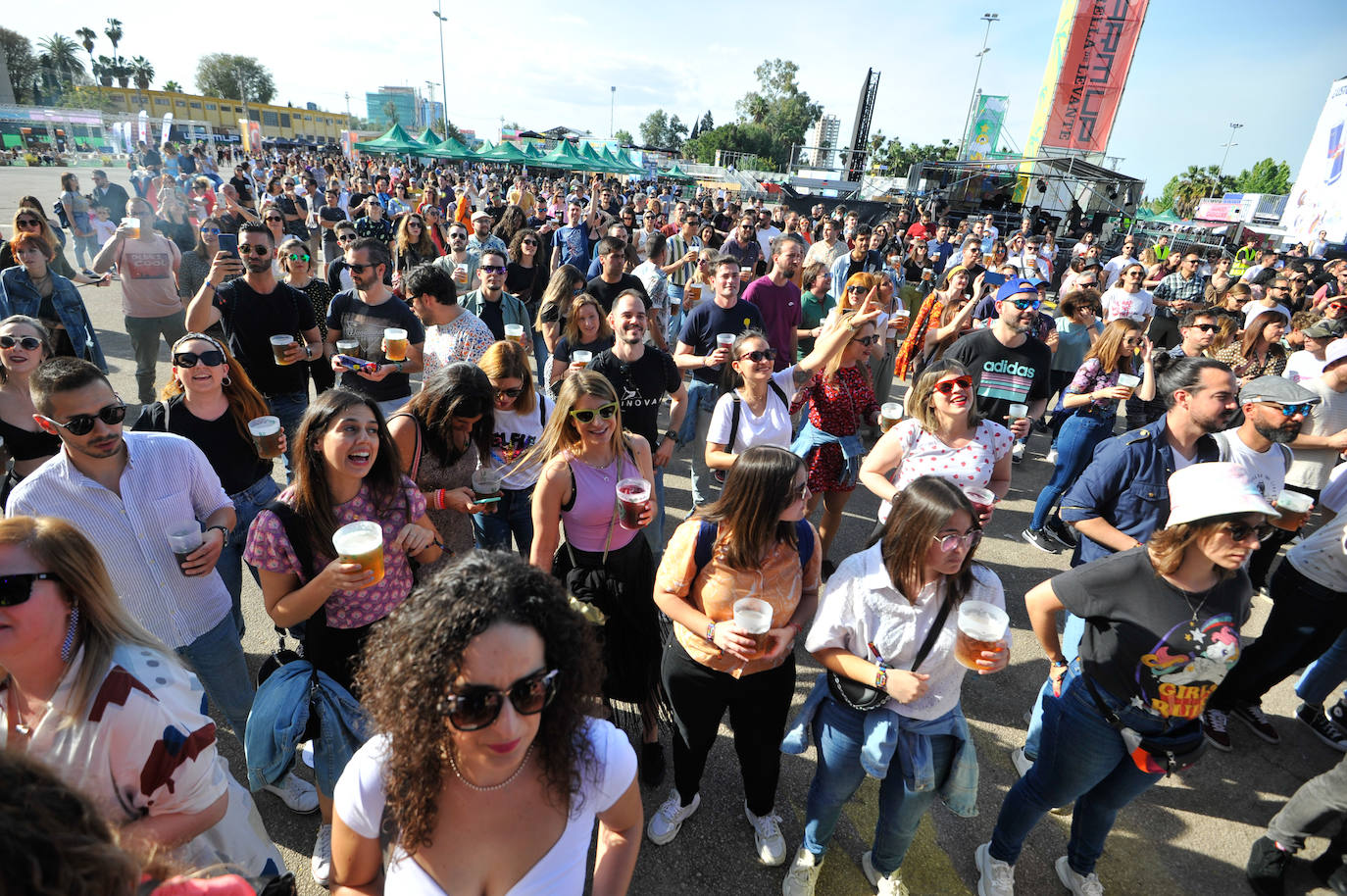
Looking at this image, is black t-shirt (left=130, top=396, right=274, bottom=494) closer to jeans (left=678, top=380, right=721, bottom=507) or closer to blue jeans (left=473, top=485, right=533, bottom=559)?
blue jeans (left=473, top=485, right=533, bottom=559)

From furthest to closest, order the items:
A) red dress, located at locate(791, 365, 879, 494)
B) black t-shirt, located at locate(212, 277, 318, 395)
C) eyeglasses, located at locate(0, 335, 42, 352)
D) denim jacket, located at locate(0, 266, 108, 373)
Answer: denim jacket, located at locate(0, 266, 108, 373) → black t-shirt, located at locate(212, 277, 318, 395) → red dress, located at locate(791, 365, 879, 494) → eyeglasses, located at locate(0, 335, 42, 352)

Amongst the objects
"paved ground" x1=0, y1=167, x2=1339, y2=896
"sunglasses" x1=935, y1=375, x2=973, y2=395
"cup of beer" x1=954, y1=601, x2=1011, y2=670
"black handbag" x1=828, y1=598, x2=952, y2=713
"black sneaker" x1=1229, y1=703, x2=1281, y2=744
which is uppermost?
"sunglasses" x1=935, y1=375, x2=973, y2=395

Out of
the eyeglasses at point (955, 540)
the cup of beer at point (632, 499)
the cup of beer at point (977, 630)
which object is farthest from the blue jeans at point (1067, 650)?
the cup of beer at point (632, 499)

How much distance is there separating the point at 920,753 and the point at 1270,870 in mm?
1873

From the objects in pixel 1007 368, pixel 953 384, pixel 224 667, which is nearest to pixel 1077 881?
pixel 953 384

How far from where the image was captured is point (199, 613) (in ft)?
8.48

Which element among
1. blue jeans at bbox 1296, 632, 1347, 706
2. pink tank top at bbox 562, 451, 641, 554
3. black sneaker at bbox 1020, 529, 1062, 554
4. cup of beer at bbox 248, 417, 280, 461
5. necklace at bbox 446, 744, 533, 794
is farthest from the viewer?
black sneaker at bbox 1020, 529, 1062, 554

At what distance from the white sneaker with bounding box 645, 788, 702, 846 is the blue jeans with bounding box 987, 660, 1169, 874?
4.36 feet

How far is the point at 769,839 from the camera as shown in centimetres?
274

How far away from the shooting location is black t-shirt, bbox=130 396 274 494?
3.09m

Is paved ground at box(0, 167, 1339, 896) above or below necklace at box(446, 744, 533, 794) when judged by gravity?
below

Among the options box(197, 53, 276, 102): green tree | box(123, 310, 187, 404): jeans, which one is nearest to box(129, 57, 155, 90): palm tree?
box(197, 53, 276, 102): green tree

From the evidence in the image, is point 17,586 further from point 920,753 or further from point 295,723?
point 920,753

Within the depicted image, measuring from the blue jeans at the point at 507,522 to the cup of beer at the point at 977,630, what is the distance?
2.27m
